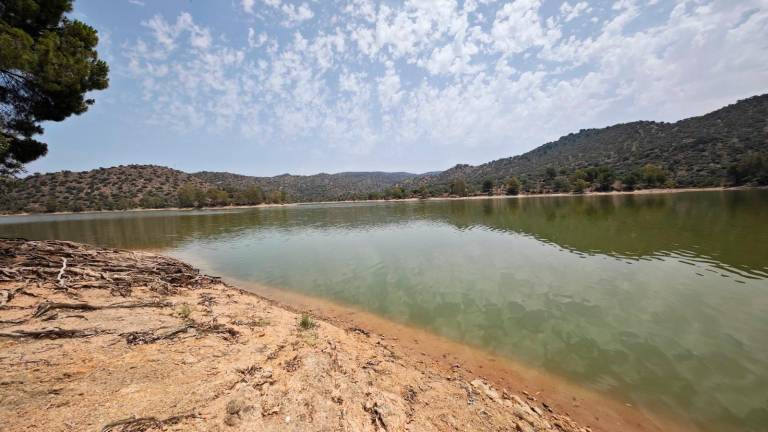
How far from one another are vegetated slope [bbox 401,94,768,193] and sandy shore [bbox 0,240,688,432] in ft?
335

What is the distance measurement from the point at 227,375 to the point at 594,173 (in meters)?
112

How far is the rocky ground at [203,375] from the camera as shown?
4016 millimetres

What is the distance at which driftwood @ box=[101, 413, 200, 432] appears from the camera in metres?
3.52

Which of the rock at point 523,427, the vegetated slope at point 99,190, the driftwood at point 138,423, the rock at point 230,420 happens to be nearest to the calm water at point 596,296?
the rock at point 523,427

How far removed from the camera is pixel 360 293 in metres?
13.0

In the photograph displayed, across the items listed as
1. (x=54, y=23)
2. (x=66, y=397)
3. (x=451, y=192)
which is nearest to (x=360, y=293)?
(x=66, y=397)

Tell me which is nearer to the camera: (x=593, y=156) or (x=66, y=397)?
(x=66, y=397)

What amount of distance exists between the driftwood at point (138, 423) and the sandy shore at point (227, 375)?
2 cm

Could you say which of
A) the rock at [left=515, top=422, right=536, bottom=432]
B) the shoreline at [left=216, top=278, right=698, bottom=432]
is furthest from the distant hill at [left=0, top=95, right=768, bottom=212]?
the rock at [left=515, top=422, right=536, bottom=432]

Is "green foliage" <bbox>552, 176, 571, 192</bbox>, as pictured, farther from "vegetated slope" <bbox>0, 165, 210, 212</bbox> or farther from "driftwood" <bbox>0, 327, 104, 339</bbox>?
"vegetated slope" <bbox>0, 165, 210, 212</bbox>

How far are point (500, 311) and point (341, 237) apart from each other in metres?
21.3

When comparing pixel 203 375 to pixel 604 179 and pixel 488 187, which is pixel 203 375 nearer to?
pixel 604 179

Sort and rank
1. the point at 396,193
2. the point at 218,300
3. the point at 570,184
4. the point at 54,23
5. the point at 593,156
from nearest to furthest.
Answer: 1. the point at 218,300
2. the point at 54,23
3. the point at 570,184
4. the point at 593,156
5. the point at 396,193

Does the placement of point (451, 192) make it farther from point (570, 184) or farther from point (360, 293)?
point (360, 293)
